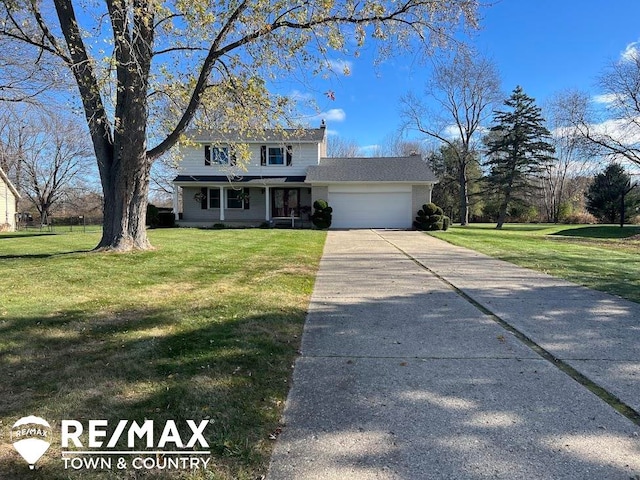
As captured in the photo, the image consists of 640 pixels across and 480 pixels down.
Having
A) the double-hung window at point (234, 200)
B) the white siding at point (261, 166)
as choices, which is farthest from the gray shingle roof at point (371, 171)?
the double-hung window at point (234, 200)

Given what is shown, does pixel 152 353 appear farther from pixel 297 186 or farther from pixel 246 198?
pixel 246 198

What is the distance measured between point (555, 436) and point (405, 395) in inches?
38.0

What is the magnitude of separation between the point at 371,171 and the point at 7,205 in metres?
26.2

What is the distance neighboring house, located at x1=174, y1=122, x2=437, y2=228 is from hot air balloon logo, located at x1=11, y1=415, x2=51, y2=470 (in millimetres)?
21915

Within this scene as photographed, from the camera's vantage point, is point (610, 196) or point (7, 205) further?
point (610, 196)

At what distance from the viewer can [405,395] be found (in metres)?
3.12

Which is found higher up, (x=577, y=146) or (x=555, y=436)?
(x=577, y=146)

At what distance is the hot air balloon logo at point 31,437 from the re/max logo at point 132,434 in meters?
0.09

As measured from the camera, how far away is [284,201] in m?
Answer: 26.5

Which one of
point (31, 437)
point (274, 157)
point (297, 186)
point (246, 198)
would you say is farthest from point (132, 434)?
point (274, 157)

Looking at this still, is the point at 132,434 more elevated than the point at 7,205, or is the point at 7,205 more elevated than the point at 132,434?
the point at 7,205

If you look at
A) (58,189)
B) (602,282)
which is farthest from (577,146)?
(58,189)

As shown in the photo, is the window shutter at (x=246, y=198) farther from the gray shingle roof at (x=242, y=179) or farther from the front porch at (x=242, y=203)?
the gray shingle roof at (x=242, y=179)

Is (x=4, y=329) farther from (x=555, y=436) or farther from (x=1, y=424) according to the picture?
(x=555, y=436)
